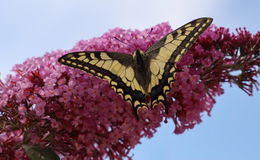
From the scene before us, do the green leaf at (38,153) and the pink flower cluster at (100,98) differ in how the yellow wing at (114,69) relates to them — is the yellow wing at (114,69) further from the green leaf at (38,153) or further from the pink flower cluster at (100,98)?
the green leaf at (38,153)

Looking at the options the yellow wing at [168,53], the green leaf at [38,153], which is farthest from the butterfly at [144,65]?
the green leaf at [38,153]

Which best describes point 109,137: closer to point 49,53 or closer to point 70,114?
point 70,114

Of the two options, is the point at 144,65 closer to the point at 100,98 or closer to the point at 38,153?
the point at 100,98

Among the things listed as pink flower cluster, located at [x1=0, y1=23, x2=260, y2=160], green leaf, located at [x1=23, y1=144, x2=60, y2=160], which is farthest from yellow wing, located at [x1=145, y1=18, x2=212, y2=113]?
green leaf, located at [x1=23, y1=144, x2=60, y2=160]

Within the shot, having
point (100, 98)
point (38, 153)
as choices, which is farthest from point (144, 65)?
point (38, 153)

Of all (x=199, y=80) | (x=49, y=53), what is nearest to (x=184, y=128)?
(x=199, y=80)

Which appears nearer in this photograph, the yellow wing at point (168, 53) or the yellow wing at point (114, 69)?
the yellow wing at point (114, 69)
